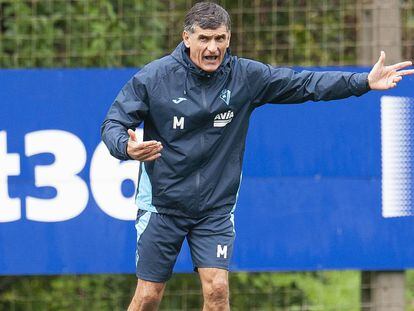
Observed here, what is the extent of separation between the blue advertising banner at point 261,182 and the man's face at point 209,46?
168cm

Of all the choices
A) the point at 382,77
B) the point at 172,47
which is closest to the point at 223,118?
the point at 382,77

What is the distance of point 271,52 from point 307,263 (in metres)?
1.59

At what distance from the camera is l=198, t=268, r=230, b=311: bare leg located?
636cm

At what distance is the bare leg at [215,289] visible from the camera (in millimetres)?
6355

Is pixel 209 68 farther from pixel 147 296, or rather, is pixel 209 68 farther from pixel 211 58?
pixel 147 296

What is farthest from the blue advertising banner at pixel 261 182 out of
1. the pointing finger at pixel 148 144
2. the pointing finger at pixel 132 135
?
the pointing finger at pixel 148 144

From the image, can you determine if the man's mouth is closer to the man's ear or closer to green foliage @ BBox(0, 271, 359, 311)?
the man's ear

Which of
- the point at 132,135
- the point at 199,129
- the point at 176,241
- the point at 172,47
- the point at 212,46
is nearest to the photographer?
the point at 132,135

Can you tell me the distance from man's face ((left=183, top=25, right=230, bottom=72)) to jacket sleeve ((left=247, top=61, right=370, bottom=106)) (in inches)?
11.1

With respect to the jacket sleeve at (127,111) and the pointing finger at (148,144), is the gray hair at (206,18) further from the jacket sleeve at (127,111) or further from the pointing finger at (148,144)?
the pointing finger at (148,144)

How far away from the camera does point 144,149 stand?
584 cm

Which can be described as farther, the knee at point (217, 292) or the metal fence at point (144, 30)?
the metal fence at point (144, 30)

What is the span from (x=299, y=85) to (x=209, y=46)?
0.61 metres

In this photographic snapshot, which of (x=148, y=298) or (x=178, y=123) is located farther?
(x=148, y=298)
